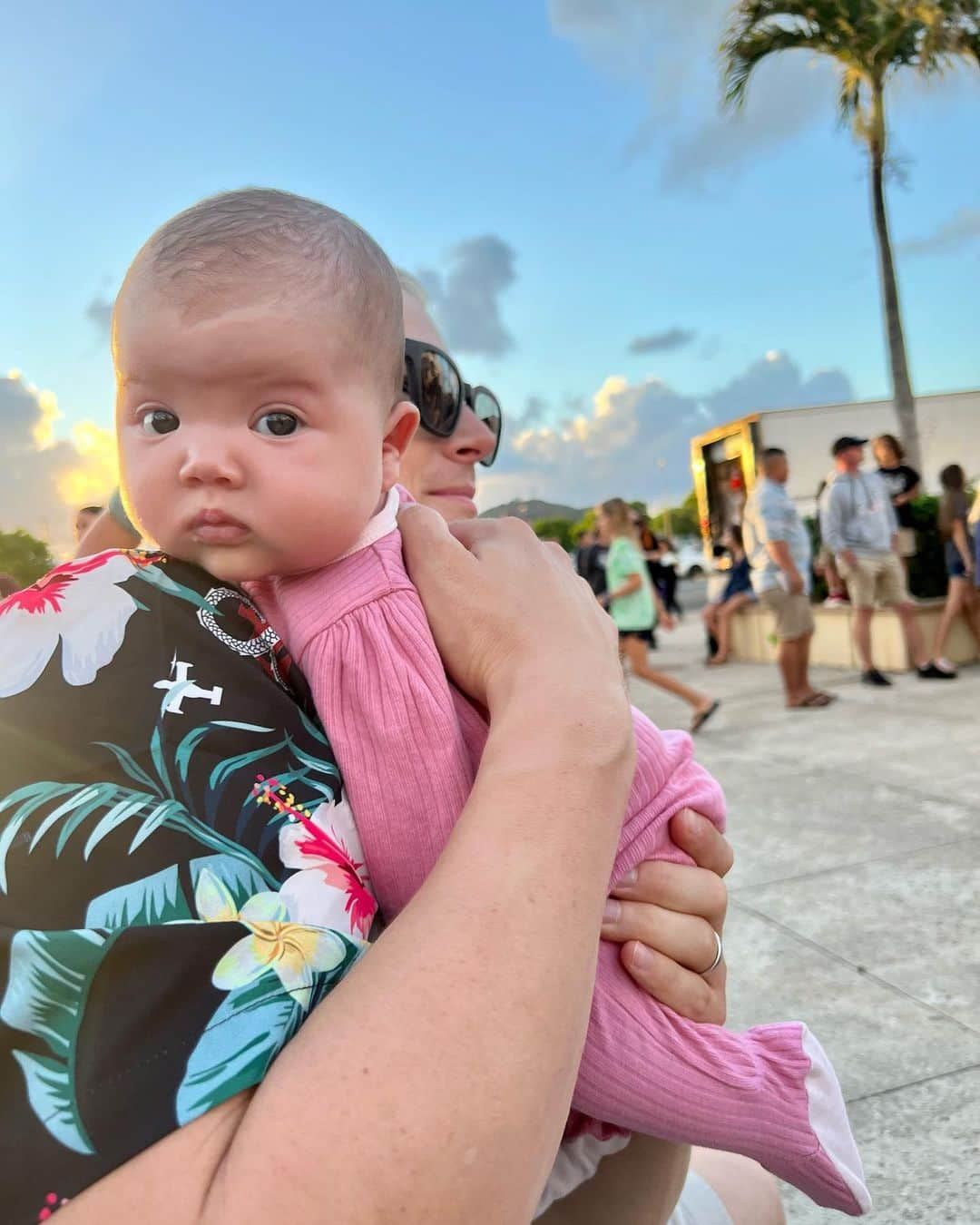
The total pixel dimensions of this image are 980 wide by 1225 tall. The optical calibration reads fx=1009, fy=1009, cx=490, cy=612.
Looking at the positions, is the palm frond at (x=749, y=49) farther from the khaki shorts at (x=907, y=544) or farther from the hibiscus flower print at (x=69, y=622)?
the hibiscus flower print at (x=69, y=622)

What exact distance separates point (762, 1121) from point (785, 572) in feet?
23.4

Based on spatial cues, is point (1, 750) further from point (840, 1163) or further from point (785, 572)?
Result: point (785, 572)

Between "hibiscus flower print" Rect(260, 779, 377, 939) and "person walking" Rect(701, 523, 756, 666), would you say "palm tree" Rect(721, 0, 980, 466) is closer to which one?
"person walking" Rect(701, 523, 756, 666)

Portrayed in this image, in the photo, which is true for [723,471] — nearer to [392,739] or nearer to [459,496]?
[459,496]

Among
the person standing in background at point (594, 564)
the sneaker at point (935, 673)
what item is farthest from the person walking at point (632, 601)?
the sneaker at point (935, 673)

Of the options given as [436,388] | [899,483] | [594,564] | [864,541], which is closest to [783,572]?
[864,541]

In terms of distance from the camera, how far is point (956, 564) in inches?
337

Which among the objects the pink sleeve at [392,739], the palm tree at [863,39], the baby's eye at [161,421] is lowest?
the pink sleeve at [392,739]

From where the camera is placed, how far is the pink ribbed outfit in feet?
3.02

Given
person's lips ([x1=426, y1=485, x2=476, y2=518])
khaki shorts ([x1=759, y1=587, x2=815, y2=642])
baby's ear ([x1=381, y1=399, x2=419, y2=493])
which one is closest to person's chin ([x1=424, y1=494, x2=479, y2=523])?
person's lips ([x1=426, y1=485, x2=476, y2=518])

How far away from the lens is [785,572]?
309 inches

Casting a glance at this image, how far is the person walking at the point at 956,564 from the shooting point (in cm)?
846

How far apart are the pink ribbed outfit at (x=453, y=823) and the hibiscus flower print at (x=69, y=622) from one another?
0.66 ft

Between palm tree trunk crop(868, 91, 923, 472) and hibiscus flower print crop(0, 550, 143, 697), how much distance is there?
617 inches
